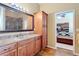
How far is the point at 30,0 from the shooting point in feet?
5.01

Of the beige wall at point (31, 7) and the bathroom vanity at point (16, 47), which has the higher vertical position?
the beige wall at point (31, 7)

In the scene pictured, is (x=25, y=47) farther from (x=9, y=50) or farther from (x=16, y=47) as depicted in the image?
(x=9, y=50)

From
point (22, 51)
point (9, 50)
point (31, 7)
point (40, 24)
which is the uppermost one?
point (31, 7)

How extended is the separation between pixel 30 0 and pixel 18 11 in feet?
6.43

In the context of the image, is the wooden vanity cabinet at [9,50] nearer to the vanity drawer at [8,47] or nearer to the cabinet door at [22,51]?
the vanity drawer at [8,47]

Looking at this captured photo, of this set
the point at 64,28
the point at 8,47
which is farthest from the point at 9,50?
the point at 64,28

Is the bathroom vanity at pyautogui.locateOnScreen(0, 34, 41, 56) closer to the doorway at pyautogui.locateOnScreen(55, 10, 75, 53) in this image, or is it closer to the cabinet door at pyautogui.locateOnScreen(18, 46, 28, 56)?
the cabinet door at pyautogui.locateOnScreen(18, 46, 28, 56)

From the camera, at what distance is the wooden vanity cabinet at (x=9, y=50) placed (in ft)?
6.47

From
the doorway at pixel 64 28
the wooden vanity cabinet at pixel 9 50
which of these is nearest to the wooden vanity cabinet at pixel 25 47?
the wooden vanity cabinet at pixel 9 50

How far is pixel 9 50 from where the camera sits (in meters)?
2.16

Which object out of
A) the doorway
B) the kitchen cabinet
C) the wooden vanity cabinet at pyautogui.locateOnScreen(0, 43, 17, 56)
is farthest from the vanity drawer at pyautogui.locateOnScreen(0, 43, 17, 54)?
the doorway

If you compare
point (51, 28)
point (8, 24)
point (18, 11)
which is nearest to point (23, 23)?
point (18, 11)

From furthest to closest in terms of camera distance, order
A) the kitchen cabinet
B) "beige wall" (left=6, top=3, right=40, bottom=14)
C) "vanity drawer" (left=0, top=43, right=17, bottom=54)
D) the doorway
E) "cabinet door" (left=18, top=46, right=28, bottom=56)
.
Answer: the doorway, the kitchen cabinet, "beige wall" (left=6, top=3, right=40, bottom=14), "cabinet door" (left=18, top=46, right=28, bottom=56), "vanity drawer" (left=0, top=43, right=17, bottom=54)

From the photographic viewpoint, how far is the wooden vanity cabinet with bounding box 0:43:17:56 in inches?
77.7
